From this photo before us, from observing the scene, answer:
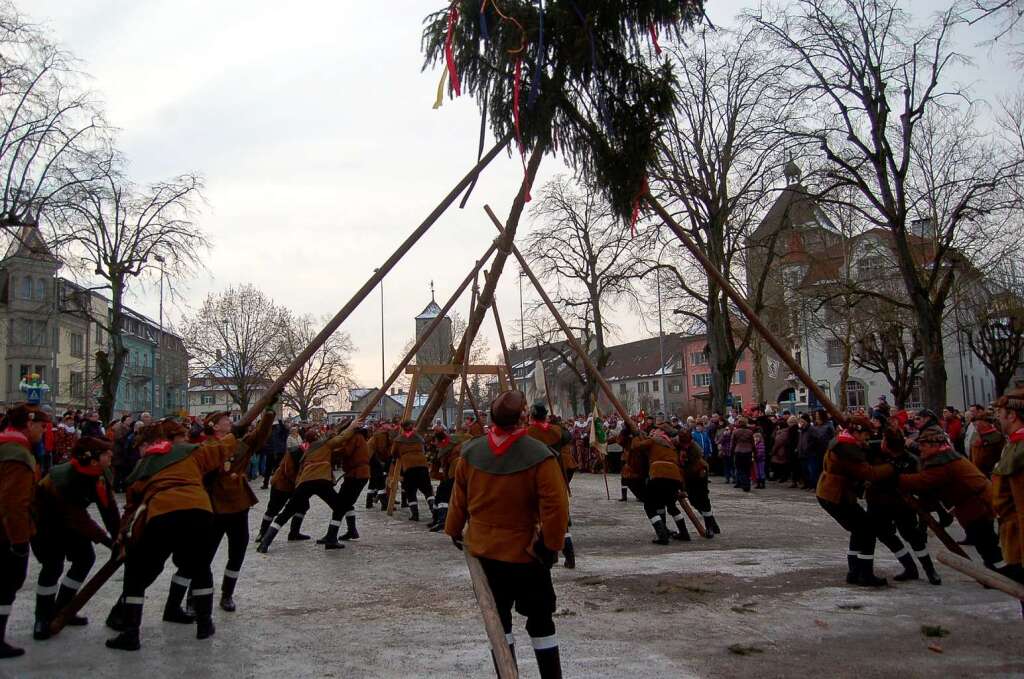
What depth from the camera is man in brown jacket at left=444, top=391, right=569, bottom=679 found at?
5.04 metres

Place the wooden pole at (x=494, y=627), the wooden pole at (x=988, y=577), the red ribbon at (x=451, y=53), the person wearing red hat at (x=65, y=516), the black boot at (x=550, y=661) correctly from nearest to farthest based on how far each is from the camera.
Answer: the wooden pole at (x=494, y=627)
the black boot at (x=550, y=661)
the wooden pole at (x=988, y=577)
the person wearing red hat at (x=65, y=516)
the red ribbon at (x=451, y=53)

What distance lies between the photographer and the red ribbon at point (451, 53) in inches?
309

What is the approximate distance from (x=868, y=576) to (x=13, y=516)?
25.3 ft

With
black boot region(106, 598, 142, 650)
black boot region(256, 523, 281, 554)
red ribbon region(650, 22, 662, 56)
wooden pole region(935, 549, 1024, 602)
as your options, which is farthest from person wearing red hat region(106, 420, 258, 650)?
wooden pole region(935, 549, 1024, 602)

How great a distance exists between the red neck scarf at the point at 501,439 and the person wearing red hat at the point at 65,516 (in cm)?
372

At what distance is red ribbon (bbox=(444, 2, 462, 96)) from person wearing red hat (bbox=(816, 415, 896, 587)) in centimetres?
524

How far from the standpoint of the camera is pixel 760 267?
34.2 m

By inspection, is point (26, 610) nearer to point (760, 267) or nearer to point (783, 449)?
point (783, 449)

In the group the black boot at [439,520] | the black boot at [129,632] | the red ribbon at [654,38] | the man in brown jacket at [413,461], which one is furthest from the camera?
the man in brown jacket at [413,461]

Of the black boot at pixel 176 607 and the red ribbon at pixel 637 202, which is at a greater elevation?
the red ribbon at pixel 637 202

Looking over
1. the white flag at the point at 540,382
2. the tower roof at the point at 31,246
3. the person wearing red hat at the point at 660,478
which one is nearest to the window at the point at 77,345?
the tower roof at the point at 31,246

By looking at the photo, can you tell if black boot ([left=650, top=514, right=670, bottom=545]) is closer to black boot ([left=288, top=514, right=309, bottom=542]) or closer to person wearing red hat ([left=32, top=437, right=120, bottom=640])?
black boot ([left=288, top=514, right=309, bottom=542])

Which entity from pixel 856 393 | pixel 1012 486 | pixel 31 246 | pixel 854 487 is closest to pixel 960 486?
pixel 854 487

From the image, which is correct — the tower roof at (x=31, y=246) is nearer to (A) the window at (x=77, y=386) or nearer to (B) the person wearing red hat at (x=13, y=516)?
(B) the person wearing red hat at (x=13, y=516)
